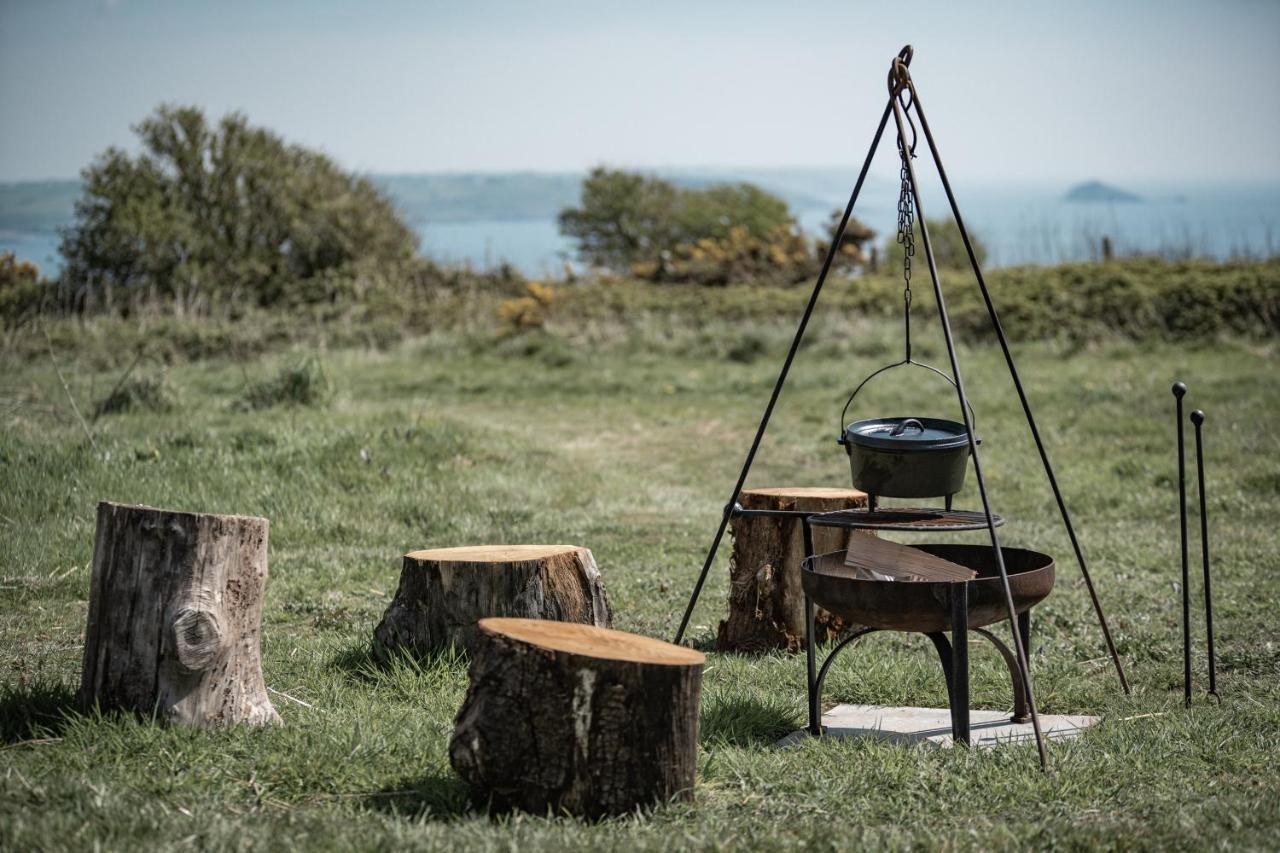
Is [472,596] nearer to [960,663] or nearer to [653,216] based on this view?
[960,663]

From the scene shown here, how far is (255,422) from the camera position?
37.0 feet

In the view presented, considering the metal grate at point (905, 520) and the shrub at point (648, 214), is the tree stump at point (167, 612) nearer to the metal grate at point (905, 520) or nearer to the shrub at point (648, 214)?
the metal grate at point (905, 520)

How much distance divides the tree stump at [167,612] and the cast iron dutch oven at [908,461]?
2.33 m

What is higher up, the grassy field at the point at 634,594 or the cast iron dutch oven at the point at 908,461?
the cast iron dutch oven at the point at 908,461

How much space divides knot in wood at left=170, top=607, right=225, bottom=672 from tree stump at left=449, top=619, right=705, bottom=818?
1060mm

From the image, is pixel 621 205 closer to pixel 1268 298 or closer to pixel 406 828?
pixel 1268 298

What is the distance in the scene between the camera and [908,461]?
4484mm

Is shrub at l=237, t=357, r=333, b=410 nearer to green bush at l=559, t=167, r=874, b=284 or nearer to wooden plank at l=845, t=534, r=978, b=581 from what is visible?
wooden plank at l=845, t=534, r=978, b=581

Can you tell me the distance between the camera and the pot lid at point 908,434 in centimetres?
447

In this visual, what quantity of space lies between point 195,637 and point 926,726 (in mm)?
2837

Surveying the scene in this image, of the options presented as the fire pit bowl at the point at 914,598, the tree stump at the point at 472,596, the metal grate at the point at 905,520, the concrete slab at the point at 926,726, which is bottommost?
the concrete slab at the point at 926,726

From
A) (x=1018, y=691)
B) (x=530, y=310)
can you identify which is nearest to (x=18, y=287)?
(x=530, y=310)

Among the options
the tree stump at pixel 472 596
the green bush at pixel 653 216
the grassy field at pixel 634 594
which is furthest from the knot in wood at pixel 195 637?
the green bush at pixel 653 216

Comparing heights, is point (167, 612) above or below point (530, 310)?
below
